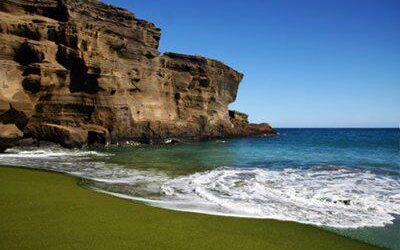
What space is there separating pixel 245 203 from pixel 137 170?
442 inches

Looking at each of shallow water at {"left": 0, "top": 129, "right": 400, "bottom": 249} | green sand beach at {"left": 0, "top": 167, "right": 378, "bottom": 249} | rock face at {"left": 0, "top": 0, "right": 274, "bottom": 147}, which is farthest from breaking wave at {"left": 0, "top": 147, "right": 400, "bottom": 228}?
rock face at {"left": 0, "top": 0, "right": 274, "bottom": 147}

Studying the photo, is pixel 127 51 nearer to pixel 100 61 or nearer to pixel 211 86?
pixel 100 61

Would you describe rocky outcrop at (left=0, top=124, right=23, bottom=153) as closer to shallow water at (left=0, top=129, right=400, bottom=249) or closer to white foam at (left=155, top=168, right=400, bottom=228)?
shallow water at (left=0, top=129, right=400, bottom=249)

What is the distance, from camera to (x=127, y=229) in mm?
8211

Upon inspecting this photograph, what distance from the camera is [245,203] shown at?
12.9 m

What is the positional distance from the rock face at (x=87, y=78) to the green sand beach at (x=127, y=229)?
26714 millimetres

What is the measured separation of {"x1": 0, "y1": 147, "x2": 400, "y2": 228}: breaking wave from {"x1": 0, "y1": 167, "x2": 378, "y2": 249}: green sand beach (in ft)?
4.81

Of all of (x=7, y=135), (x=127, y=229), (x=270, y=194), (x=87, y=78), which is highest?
(x=87, y=78)

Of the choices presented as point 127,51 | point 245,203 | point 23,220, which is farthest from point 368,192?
point 127,51

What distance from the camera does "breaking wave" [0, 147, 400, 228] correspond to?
11.4 m

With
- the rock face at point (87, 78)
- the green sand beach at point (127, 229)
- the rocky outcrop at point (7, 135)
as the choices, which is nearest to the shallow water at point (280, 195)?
the green sand beach at point (127, 229)

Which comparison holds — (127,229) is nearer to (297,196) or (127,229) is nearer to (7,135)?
(297,196)

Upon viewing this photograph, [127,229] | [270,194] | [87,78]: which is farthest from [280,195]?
[87,78]

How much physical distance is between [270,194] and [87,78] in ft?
119
